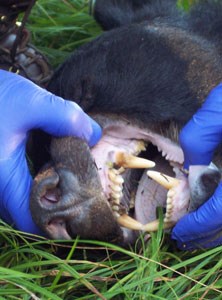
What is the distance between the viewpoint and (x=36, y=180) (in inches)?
73.8

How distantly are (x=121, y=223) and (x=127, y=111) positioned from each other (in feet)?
1.01

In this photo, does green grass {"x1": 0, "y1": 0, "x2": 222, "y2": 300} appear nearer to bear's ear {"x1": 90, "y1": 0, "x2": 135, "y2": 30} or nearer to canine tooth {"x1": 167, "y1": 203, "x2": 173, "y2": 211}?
canine tooth {"x1": 167, "y1": 203, "x2": 173, "y2": 211}

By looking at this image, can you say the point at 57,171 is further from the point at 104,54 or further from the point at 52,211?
the point at 104,54

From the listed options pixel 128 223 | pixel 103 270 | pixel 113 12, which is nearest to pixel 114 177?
pixel 128 223

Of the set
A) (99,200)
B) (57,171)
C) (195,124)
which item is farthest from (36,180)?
(195,124)

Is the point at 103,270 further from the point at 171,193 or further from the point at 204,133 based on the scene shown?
the point at 204,133

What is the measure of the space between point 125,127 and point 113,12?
685mm

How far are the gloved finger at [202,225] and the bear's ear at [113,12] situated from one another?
2.72ft

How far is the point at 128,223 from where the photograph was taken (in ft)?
6.35

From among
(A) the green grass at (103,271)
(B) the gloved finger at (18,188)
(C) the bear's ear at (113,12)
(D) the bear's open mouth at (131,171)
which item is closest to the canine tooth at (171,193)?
(D) the bear's open mouth at (131,171)

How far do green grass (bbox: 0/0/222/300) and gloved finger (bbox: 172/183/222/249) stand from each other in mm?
41

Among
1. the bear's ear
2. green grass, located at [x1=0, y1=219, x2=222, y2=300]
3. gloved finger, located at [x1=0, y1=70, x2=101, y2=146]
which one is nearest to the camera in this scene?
green grass, located at [x1=0, y1=219, x2=222, y2=300]

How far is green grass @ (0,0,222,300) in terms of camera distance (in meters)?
1.77

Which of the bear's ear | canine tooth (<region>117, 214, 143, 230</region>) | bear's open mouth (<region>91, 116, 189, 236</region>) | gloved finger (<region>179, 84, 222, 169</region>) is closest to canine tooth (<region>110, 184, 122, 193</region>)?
bear's open mouth (<region>91, 116, 189, 236</region>)
